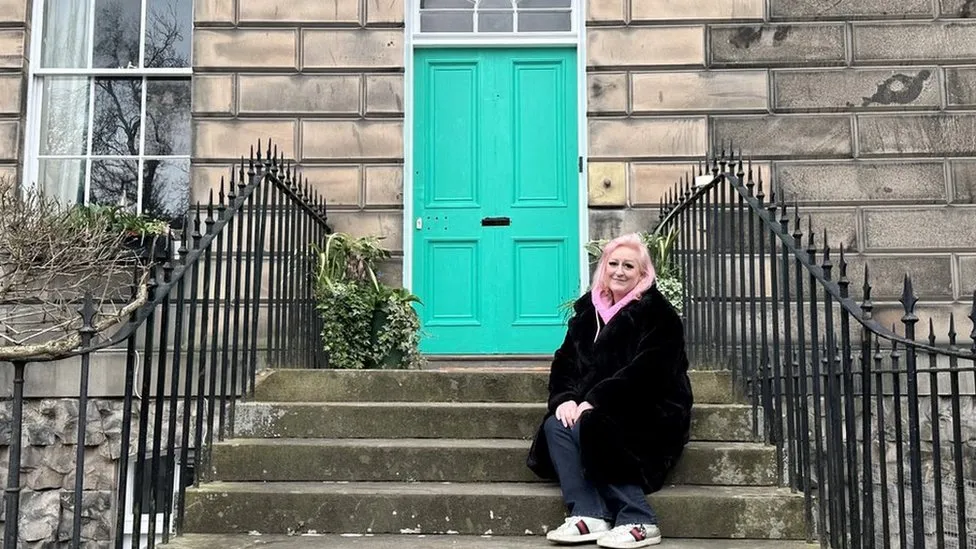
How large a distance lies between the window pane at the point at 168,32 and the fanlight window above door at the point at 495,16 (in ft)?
6.32

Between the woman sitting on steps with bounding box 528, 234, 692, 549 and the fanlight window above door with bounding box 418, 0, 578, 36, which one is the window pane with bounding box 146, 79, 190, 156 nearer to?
the fanlight window above door with bounding box 418, 0, 578, 36

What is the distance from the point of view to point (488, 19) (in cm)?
728

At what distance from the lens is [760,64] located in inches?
268

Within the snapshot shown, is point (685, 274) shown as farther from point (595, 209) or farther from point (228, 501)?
point (228, 501)

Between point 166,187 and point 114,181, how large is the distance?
43 cm

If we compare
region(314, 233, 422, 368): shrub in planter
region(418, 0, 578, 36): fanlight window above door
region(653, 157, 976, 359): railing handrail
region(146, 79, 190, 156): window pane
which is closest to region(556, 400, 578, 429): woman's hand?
region(653, 157, 976, 359): railing handrail

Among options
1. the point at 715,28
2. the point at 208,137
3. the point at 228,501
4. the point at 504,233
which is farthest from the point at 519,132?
the point at 228,501

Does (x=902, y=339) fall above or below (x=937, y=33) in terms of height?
below

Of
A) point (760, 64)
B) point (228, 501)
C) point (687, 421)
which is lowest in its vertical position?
point (228, 501)

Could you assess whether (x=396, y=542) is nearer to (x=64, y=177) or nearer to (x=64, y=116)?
(x=64, y=177)

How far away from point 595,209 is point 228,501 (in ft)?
12.2

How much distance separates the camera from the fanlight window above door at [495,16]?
724 centimetres

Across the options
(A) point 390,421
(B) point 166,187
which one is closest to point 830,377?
(A) point 390,421

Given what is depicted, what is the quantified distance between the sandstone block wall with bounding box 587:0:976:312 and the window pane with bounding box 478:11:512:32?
29.5 inches
